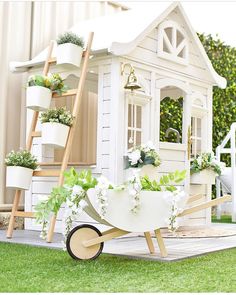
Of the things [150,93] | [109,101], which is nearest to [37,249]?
[109,101]

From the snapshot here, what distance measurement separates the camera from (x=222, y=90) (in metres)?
8.30

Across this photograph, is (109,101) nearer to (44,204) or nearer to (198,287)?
(44,204)

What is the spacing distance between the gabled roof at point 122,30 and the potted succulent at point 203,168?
1066 millimetres

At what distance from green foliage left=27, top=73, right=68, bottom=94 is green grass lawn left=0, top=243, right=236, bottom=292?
1.62 metres

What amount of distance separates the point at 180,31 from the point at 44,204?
3003mm

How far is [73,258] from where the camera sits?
325 centimetres

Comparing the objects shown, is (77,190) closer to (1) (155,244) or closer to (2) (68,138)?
(1) (155,244)

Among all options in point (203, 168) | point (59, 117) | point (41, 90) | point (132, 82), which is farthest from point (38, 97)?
point (203, 168)

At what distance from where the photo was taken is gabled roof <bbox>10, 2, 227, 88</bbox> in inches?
182

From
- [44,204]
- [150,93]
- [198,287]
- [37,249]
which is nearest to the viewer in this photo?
[198,287]

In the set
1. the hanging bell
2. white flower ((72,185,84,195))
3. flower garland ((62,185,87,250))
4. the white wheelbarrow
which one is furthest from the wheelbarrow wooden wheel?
the hanging bell

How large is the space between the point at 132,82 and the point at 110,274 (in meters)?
2.22

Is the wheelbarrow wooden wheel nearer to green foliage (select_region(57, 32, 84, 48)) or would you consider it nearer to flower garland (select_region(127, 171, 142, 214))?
flower garland (select_region(127, 171, 142, 214))

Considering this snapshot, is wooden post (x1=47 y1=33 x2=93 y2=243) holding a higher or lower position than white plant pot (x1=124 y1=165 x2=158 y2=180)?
higher
